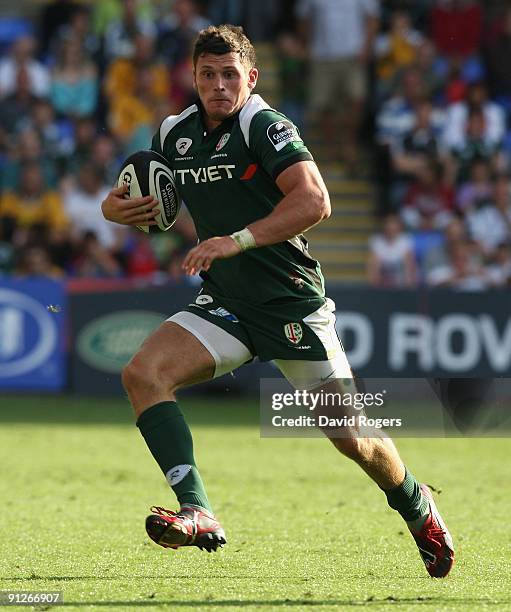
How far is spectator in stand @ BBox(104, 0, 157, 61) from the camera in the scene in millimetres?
18047

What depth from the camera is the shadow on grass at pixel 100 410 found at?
12906mm

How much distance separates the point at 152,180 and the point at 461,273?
9.33 m

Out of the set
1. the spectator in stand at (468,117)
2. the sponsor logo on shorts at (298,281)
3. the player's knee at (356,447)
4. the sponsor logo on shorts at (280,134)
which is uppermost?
the sponsor logo on shorts at (280,134)

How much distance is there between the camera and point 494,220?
16.1 m

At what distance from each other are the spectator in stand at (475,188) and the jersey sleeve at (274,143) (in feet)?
35.1

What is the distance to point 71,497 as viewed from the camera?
8391mm

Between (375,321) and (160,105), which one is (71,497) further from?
(160,105)

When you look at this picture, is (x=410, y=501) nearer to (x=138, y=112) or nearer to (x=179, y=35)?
(x=138, y=112)

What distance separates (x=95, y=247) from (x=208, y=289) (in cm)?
925

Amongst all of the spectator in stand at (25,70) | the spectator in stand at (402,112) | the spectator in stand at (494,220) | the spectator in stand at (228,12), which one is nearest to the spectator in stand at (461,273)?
the spectator in stand at (494,220)

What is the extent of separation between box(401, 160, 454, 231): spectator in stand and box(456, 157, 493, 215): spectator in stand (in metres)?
0.14

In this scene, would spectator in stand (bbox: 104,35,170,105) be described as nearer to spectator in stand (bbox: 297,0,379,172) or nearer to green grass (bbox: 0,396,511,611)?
spectator in stand (bbox: 297,0,379,172)

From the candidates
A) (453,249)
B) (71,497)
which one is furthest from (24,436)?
(453,249)

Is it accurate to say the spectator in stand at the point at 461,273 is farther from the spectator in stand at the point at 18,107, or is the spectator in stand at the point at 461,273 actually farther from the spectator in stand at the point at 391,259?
the spectator in stand at the point at 18,107
